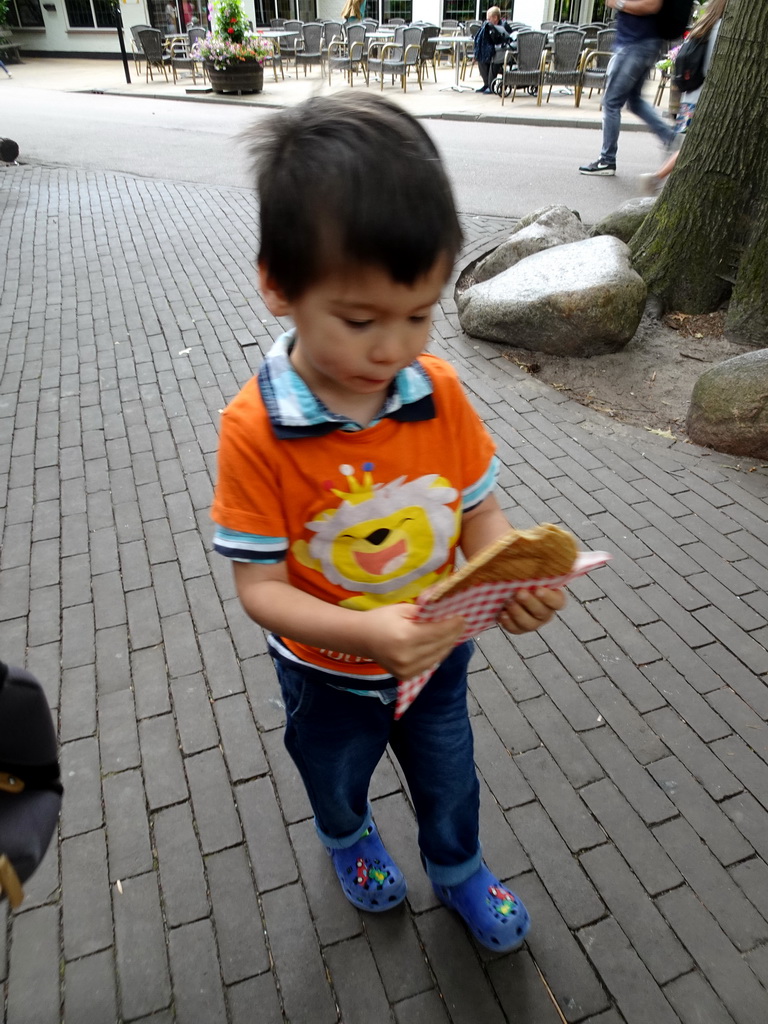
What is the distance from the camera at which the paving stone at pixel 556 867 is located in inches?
83.0

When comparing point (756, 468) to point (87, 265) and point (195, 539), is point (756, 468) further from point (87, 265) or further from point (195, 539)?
point (87, 265)

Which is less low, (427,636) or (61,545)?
(427,636)

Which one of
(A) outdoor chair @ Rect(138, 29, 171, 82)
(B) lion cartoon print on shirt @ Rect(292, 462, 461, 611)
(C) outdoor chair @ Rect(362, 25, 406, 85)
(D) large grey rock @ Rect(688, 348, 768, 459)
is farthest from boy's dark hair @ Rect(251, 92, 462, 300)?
(A) outdoor chair @ Rect(138, 29, 171, 82)

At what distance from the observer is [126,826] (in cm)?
233

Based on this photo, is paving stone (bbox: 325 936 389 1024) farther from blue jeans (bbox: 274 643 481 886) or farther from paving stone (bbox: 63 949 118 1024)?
paving stone (bbox: 63 949 118 1024)

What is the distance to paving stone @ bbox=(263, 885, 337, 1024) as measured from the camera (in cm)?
191

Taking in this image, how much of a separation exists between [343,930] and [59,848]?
883 mm

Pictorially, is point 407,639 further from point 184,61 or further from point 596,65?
point 184,61

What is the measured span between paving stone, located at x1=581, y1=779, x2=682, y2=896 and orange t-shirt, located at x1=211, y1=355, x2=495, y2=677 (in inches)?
47.0

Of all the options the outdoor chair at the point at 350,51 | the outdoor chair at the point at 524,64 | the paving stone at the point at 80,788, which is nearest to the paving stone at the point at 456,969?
the paving stone at the point at 80,788

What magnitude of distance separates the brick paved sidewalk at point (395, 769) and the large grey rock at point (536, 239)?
7.01ft

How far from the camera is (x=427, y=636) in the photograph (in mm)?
1226

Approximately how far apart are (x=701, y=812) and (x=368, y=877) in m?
1.06

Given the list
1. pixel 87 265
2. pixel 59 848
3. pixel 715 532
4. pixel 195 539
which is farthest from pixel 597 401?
pixel 87 265
